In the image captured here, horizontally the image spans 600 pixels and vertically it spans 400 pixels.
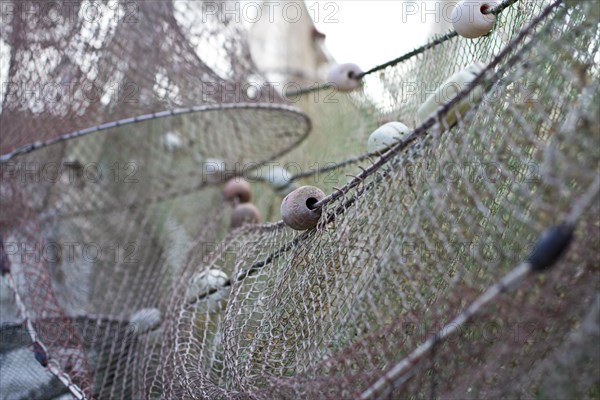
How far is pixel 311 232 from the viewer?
79 centimetres

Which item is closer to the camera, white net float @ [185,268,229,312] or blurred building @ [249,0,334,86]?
white net float @ [185,268,229,312]

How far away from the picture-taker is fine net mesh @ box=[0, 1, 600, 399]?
57 centimetres

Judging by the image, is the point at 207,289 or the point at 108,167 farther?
the point at 108,167

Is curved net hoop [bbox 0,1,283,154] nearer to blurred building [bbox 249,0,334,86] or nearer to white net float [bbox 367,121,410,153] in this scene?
white net float [bbox 367,121,410,153]

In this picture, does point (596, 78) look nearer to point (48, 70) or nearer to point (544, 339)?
point (544, 339)

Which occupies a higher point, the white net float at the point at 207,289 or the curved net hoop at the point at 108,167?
the curved net hoop at the point at 108,167

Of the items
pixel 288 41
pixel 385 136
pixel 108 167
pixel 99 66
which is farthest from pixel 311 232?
pixel 288 41

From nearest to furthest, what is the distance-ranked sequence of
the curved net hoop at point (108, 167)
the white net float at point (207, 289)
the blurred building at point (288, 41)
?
the white net float at point (207, 289) → the curved net hoop at point (108, 167) → the blurred building at point (288, 41)

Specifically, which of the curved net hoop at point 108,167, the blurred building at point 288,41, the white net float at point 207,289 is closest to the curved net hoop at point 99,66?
the curved net hoop at point 108,167

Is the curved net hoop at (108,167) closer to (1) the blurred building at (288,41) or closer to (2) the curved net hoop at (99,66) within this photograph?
(2) the curved net hoop at (99,66)

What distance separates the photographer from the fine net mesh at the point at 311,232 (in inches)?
22.5

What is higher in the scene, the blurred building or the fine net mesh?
the blurred building

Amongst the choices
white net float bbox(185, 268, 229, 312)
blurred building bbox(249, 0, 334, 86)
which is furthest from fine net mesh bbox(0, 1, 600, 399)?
blurred building bbox(249, 0, 334, 86)

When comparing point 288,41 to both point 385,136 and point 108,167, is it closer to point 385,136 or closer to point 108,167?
point 108,167
